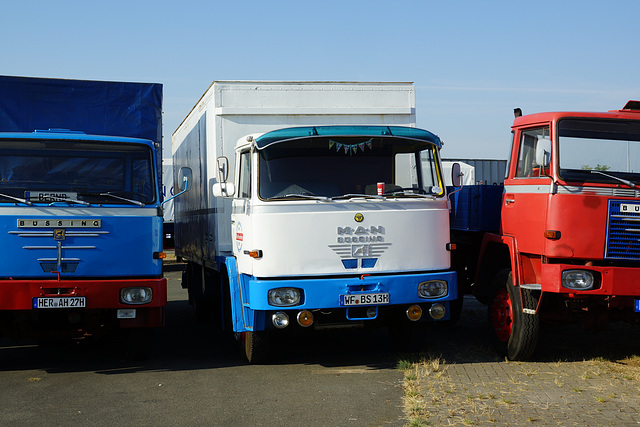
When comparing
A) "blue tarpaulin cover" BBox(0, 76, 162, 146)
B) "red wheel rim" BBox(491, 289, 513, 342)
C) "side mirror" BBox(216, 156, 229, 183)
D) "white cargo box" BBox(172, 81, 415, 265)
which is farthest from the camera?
"blue tarpaulin cover" BBox(0, 76, 162, 146)

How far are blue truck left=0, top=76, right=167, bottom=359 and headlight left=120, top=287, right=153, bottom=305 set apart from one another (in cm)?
1

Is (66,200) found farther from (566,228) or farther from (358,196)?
(566,228)

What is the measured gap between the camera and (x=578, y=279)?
7.62 metres

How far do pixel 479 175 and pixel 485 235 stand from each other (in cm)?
2439

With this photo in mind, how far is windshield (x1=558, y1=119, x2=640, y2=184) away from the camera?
7.82m

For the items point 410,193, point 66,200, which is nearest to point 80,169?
point 66,200

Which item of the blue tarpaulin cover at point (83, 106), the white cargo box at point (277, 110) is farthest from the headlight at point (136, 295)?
the blue tarpaulin cover at point (83, 106)

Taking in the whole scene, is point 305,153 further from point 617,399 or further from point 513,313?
point 617,399

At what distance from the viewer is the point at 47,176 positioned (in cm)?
824

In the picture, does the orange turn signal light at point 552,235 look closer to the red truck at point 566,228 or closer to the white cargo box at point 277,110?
the red truck at point 566,228

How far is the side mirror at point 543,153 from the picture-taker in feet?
25.4

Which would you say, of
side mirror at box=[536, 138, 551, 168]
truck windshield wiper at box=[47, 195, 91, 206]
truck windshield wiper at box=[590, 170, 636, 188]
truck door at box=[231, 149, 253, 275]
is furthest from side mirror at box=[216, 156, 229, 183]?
truck windshield wiper at box=[590, 170, 636, 188]

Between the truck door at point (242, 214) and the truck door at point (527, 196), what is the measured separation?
3008 millimetres

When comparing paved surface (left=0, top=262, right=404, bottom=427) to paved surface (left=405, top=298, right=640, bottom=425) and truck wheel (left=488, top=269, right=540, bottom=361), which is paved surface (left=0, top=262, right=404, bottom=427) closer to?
paved surface (left=405, top=298, right=640, bottom=425)
